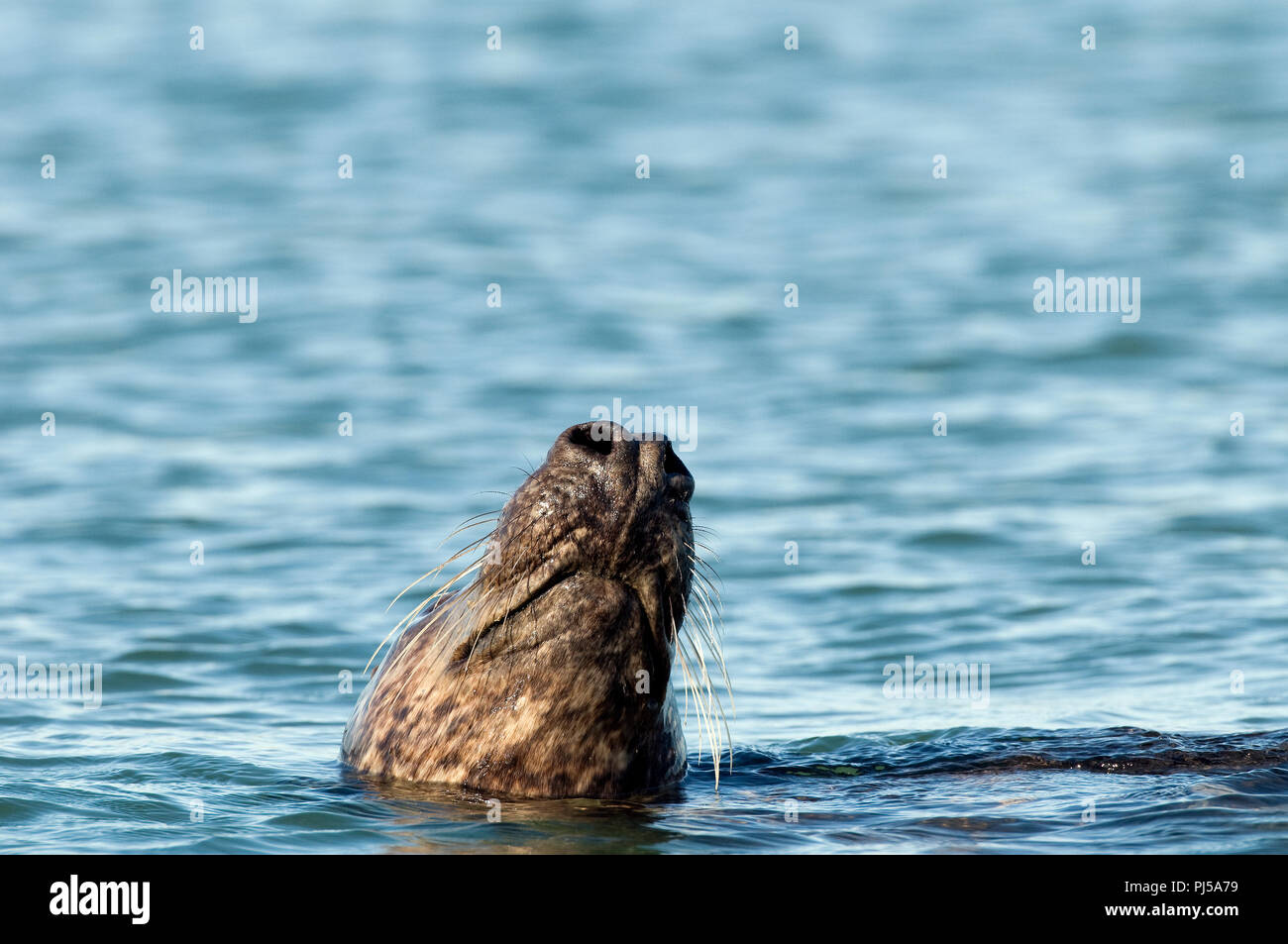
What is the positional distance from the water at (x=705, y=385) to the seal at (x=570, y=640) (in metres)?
0.21

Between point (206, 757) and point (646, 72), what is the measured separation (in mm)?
27959

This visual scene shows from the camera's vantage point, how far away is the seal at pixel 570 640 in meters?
6.50

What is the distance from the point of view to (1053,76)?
1345 inches

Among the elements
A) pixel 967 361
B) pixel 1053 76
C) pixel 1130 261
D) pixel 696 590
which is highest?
pixel 1053 76

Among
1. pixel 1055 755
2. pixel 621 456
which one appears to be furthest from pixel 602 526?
pixel 1055 755

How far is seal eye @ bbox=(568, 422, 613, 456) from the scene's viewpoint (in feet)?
21.4

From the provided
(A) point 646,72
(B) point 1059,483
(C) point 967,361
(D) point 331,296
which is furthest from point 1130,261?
(A) point 646,72

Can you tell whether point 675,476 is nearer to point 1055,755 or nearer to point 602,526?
point 602,526

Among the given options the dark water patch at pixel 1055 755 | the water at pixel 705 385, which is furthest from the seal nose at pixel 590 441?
the dark water patch at pixel 1055 755

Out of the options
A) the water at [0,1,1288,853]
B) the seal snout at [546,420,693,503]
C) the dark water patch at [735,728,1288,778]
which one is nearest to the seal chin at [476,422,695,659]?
the seal snout at [546,420,693,503]

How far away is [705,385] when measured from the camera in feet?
62.8

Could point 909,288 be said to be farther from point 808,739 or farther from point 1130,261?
point 808,739

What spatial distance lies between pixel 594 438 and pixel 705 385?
41.5ft

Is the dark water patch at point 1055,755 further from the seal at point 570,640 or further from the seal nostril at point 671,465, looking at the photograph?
the seal nostril at point 671,465
